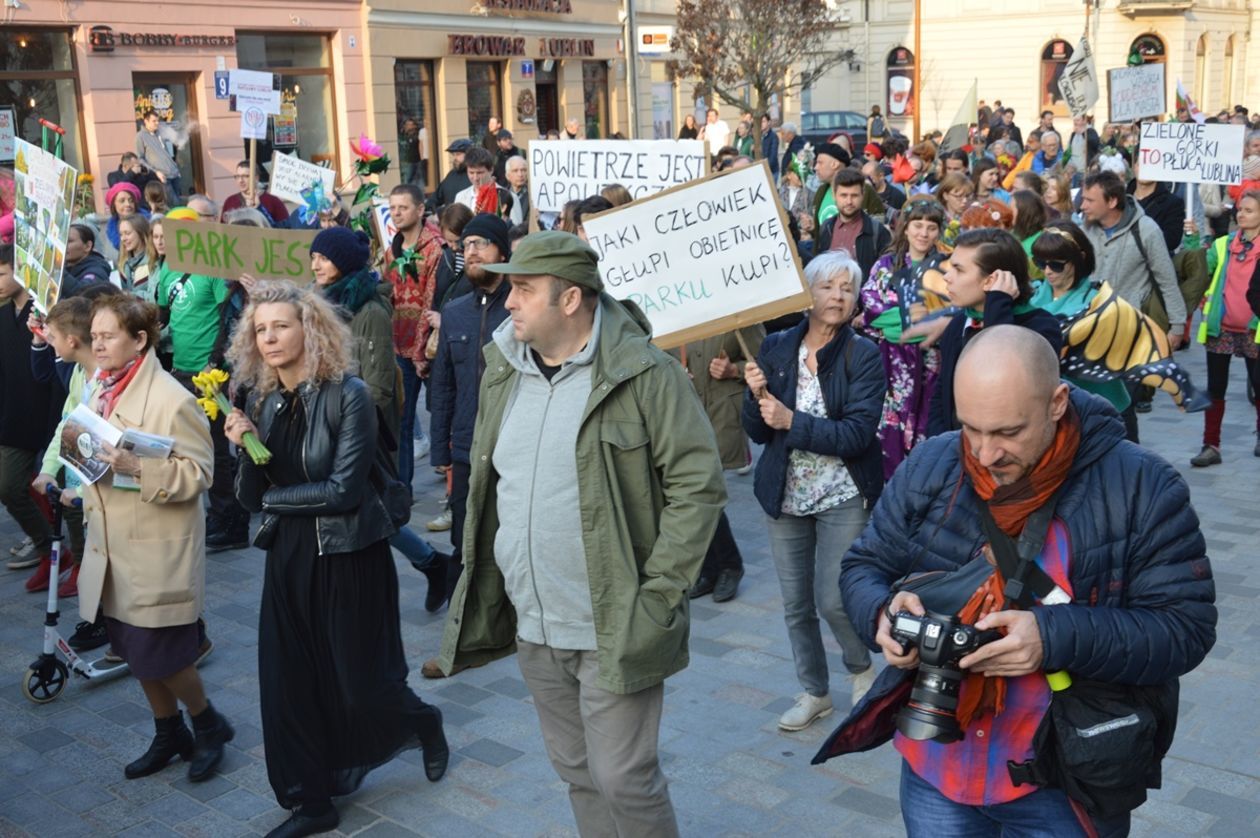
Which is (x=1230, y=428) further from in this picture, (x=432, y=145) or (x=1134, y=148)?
(x=432, y=145)

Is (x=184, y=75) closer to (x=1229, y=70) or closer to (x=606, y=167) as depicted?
(x=606, y=167)

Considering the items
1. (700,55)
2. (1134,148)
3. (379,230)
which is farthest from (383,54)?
(379,230)

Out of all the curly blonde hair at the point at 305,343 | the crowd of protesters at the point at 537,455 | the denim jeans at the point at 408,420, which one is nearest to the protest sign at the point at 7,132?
the crowd of protesters at the point at 537,455

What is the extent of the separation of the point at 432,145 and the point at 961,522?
80.1 ft

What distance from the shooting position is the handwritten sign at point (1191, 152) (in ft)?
39.2

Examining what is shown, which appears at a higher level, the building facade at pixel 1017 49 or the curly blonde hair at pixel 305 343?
the building facade at pixel 1017 49

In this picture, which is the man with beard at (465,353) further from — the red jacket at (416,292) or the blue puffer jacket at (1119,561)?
the blue puffer jacket at (1119,561)

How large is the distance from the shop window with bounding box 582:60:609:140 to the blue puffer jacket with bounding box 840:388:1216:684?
29200 millimetres

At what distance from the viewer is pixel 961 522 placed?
9.66 ft

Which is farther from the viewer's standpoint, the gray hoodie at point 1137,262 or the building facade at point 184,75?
the building facade at point 184,75

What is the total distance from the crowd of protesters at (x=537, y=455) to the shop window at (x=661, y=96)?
2570cm

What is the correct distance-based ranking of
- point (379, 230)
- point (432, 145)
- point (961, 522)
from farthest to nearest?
point (432, 145)
point (379, 230)
point (961, 522)

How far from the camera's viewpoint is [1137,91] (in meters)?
15.9

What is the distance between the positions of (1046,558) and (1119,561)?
14 centimetres
